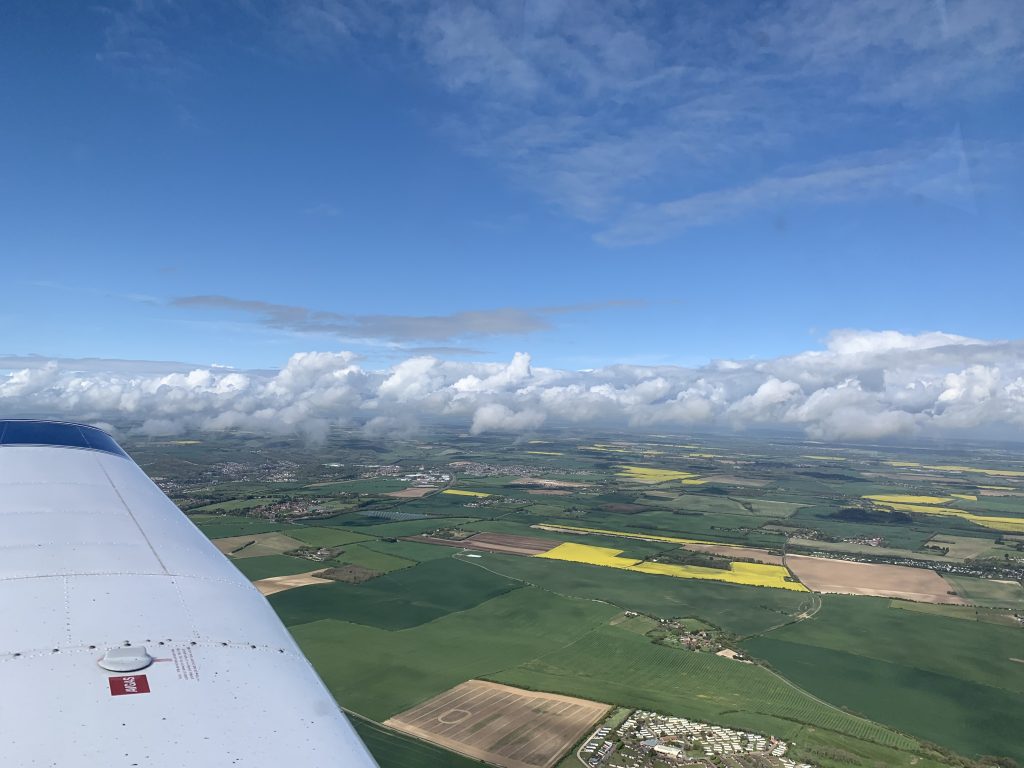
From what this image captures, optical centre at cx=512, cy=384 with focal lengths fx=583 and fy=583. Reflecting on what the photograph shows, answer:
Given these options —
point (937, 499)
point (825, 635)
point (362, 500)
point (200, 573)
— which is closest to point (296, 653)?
point (200, 573)

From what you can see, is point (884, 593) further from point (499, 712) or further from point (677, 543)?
point (499, 712)

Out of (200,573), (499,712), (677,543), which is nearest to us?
(200,573)

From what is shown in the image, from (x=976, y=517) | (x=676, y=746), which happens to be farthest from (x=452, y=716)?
(x=976, y=517)

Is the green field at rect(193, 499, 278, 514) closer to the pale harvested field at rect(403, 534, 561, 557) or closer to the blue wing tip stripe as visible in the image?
the pale harvested field at rect(403, 534, 561, 557)

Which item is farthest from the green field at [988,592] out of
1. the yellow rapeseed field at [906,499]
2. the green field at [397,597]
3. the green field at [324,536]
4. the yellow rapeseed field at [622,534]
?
the yellow rapeseed field at [906,499]

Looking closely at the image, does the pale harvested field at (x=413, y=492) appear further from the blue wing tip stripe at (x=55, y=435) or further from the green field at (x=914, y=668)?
the blue wing tip stripe at (x=55, y=435)
